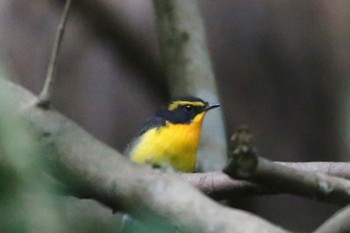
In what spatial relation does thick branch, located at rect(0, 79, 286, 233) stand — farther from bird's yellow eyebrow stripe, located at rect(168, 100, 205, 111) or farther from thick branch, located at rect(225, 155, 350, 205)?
bird's yellow eyebrow stripe, located at rect(168, 100, 205, 111)

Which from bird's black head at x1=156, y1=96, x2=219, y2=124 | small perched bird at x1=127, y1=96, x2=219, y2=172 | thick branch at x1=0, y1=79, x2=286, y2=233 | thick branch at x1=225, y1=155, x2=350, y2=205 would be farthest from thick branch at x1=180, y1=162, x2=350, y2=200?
bird's black head at x1=156, y1=96, x2=219, y2=124

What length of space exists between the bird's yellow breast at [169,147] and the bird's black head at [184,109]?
0.05m

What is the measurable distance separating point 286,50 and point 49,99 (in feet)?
6.36

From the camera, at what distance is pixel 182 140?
2.17m

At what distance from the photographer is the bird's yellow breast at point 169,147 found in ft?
6.96

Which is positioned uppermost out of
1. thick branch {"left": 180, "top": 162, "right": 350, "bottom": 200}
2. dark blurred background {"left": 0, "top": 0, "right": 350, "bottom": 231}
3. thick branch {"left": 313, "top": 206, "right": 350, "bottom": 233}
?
thick branch {"left": 313, "top": 206, "right": 350, "bottom": 233}

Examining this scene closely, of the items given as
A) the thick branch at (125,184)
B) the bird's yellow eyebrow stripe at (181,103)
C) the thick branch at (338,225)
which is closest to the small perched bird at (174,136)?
the bird's yellow eyebrow stripe at (181,103)

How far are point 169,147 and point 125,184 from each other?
4.01 feet

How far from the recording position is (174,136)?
7.17ft

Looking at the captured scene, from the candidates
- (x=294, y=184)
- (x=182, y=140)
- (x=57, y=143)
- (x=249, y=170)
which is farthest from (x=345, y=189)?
(x=182, y=140)

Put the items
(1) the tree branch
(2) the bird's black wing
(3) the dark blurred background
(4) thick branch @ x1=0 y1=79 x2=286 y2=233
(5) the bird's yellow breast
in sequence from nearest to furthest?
(4) thick branch @ x1=0 y1=79 x2=286 y2=233
(1) the tree branch
(5) the bird's yellow breast
(2) the bird's black wing
(3) the dark blurred background

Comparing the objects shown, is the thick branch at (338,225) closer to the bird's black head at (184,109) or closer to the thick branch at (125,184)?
the thick branch at (125,184)

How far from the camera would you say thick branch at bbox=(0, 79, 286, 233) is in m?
0.81

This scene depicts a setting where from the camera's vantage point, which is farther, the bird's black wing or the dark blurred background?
the dark blurred background
